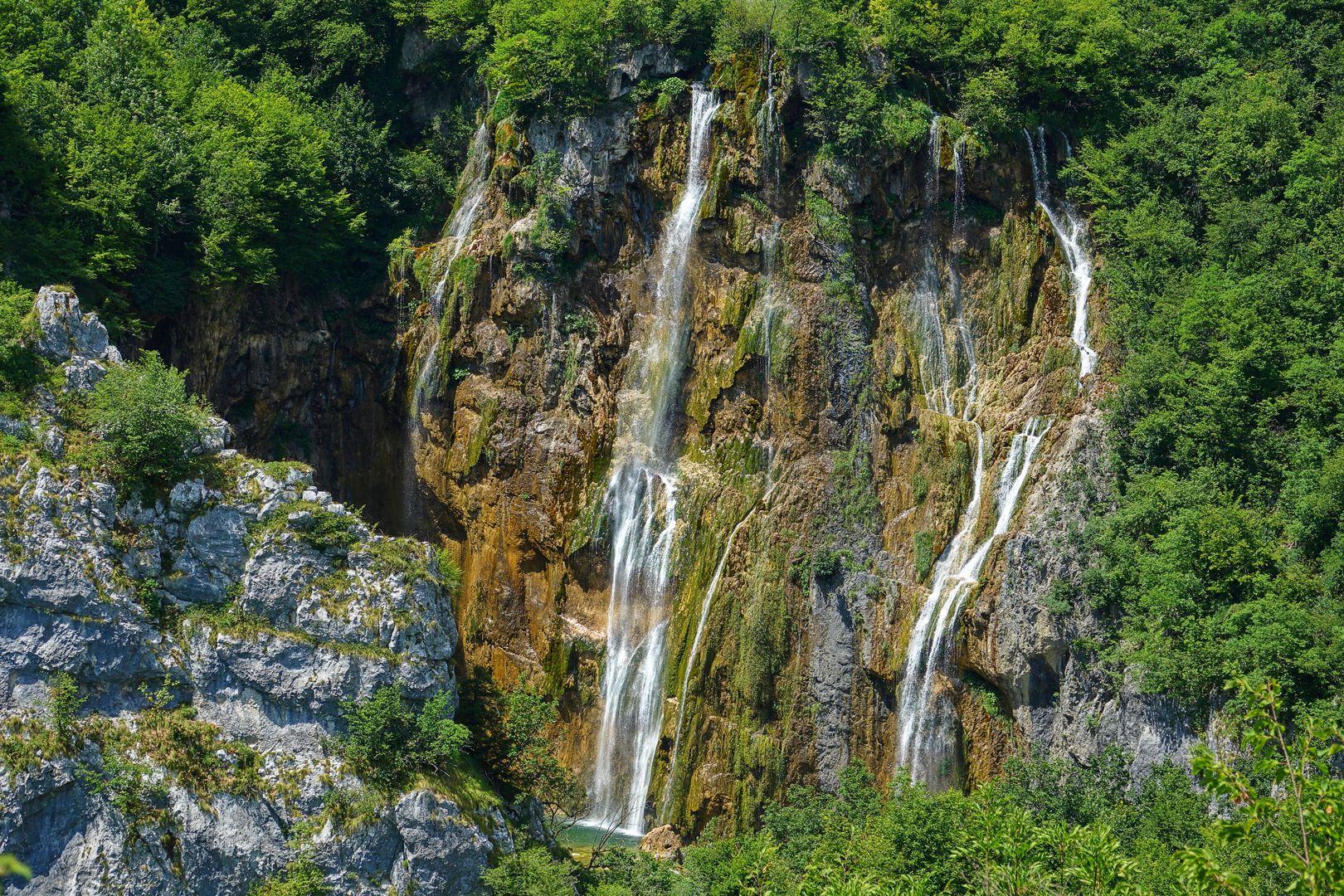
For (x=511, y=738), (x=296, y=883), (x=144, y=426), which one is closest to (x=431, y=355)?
(x=144, y=426)

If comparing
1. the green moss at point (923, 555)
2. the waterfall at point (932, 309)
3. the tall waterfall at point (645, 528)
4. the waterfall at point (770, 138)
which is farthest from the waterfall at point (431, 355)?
the green moss at point (923, 555)

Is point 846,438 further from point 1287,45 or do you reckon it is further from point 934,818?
point 1287,45

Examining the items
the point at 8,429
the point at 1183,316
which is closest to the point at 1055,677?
the point at 1183,316

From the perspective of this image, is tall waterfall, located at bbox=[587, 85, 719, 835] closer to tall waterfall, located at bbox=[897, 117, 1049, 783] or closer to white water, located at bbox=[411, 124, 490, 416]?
white water, located at bbox=[411, 124, 490, 416]

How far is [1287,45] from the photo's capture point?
3672cm

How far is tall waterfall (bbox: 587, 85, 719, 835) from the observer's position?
1318 inches

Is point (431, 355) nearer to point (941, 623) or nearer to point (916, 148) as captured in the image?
point (916, 148)

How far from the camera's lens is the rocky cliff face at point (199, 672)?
22.4 m

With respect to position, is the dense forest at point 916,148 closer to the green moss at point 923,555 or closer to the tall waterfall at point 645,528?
the tall waterfall at point 645,528

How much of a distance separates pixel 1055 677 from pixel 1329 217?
12.9 metres

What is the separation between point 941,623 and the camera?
3112cm

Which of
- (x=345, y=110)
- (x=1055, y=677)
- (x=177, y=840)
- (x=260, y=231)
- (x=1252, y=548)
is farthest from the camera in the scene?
(x=345, y=110)

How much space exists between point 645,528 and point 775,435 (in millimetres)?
4349

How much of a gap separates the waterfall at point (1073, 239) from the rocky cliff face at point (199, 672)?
683 inches
